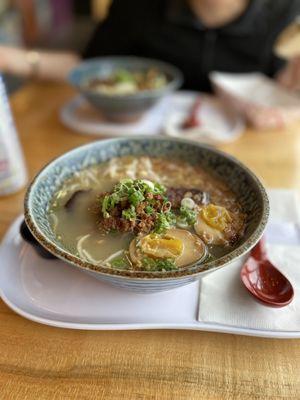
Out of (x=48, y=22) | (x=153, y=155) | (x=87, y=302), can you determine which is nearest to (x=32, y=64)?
(x=153, y=155)

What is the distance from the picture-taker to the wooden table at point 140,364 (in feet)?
2.64

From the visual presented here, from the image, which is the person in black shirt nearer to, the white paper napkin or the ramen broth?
the ramen broth

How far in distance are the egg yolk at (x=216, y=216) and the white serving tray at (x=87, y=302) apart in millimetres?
167

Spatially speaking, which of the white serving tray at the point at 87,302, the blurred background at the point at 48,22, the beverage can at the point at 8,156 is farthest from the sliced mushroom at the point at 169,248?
the blurred background at the point at 48,22

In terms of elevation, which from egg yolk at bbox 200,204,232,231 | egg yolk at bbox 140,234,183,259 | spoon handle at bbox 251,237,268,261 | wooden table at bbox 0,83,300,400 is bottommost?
wooden table at bbox 0,83,300,400

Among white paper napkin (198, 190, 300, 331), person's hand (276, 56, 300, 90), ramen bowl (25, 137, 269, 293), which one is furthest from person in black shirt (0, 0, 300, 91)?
white paper napkin (198, 190, 300, 331)

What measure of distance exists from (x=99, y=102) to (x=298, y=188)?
0.95 metres

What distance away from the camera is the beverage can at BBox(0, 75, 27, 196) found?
135 cm

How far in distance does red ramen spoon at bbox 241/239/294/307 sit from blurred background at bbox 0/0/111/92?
14.2 ft

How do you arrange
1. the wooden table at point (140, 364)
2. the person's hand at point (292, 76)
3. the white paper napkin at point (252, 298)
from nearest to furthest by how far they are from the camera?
the wooden table at point (140, 364) → the white paper napkin at point (252, 298) → the person's hand at point (292, 76)

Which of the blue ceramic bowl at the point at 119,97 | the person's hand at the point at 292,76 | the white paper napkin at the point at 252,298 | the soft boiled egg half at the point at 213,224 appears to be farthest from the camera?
the person's hand at the point at 292,76

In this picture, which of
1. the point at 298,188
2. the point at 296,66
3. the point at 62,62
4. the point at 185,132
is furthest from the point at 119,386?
the point at 62,62

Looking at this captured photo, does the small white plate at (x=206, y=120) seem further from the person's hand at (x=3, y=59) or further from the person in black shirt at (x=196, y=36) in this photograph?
the person's hand at (x=3, y=59)

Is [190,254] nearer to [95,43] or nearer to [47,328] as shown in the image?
[47,328]
